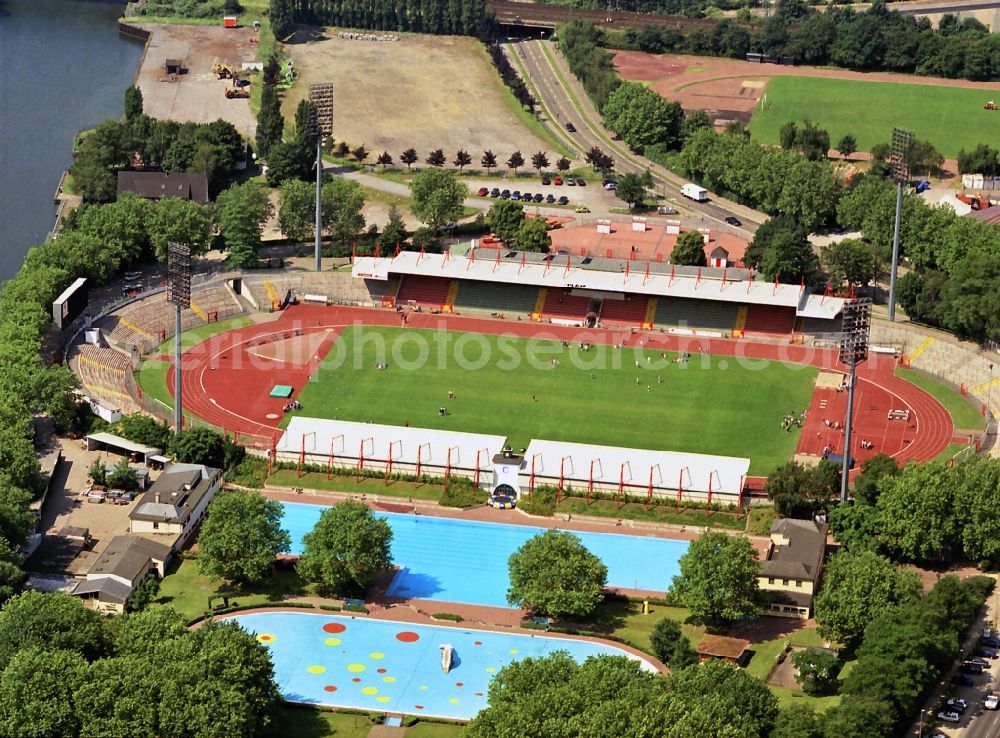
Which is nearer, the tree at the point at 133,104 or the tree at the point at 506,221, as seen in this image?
the tree at the point at 506,221

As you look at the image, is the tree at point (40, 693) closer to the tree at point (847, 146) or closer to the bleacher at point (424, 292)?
the bleacher at point (424, 292)

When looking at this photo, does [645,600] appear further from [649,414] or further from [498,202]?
[498,202]

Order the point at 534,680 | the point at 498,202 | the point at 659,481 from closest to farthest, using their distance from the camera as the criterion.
Answer: the point at 534,680 < the point at 659,481 < the point at 498,202

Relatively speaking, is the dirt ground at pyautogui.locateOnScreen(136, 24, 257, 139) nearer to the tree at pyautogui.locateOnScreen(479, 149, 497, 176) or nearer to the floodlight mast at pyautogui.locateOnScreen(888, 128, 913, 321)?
the tree at pyautogui.locateOnScreen(479, 149, 497, 176)

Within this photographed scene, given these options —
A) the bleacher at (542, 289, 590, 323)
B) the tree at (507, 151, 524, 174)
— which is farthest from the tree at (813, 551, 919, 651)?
the tree at (507, 151, 524, 174)

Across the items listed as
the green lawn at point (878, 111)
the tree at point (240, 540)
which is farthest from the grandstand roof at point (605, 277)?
the tree at point (240, 540)

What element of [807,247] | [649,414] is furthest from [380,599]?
[807,247]

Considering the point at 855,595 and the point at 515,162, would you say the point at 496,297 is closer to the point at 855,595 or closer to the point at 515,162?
the point at 515,162
